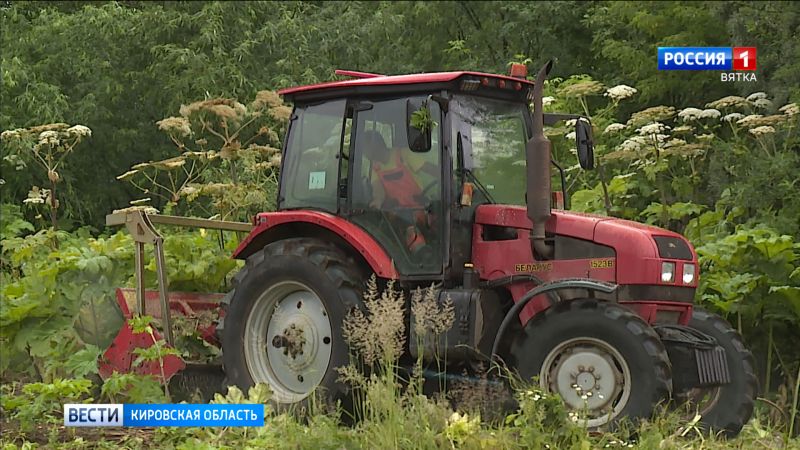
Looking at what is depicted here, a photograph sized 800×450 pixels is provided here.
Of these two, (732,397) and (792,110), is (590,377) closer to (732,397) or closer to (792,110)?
(732,397)

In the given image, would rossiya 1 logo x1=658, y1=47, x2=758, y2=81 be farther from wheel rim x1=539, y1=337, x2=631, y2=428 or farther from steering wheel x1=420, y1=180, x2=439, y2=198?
wheel rim x1=539, y1=337, x2=631, y2=428

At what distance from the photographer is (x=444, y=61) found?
20.0 metres

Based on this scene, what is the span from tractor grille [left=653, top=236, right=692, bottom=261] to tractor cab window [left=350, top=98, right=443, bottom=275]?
131 centimetres

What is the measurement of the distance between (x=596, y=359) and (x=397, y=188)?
1.76 metres

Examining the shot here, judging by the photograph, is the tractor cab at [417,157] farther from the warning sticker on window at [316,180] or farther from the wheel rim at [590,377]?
the wheel rim at [590,377]

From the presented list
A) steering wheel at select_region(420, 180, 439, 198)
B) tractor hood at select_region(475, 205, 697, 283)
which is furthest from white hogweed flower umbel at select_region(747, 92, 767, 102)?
steering wheel at select_region(420, 180, 439, 198)

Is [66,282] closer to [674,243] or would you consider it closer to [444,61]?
[674,243]

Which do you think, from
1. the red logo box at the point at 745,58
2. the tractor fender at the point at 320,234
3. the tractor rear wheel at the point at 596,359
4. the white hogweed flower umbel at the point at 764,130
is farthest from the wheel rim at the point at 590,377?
the red logo box at the point at 745,58

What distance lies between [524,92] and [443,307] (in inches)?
63.8

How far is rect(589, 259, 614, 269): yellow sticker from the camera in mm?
6633

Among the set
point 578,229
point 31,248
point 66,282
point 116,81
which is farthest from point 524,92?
point 116,81

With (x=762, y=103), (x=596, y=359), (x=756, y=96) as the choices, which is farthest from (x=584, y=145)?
(x=756, y=96)

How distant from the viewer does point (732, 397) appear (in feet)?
21.1

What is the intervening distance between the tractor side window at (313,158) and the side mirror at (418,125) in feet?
2.98
